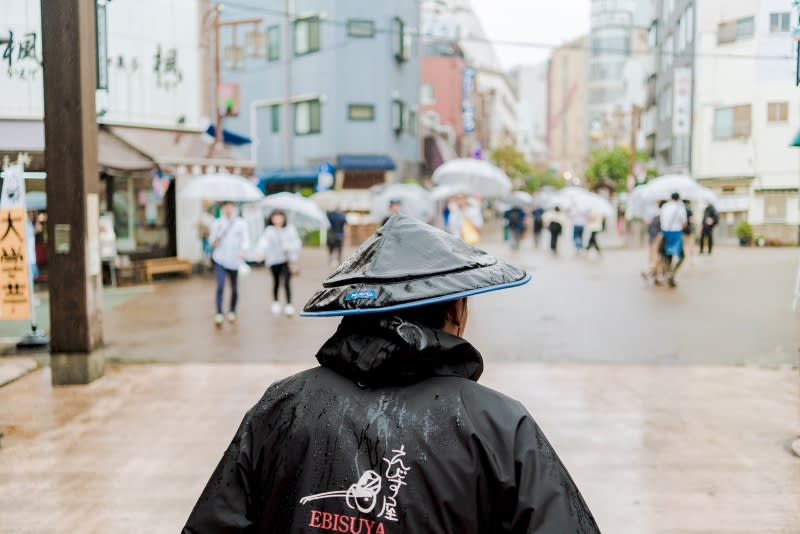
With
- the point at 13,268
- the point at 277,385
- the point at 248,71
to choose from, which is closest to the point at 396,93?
the point at 248,71

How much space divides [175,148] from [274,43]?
69.3 feet

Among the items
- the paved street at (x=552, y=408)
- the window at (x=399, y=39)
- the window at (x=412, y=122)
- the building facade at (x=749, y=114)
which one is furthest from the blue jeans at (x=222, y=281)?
the window at (x=412, y=122)

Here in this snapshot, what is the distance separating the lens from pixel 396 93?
3912 centimetres

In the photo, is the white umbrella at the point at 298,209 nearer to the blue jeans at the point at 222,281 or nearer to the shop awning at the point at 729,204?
the blue jeans at the point at 222,281

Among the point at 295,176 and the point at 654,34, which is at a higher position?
the point at 654,34

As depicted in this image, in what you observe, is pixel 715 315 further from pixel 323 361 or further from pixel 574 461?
pixel 323 361

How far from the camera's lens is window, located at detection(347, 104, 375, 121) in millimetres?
37719

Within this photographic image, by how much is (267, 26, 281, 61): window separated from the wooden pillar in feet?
105

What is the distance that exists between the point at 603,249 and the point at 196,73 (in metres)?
15.7

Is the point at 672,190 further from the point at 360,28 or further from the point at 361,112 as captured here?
the point at 360,28

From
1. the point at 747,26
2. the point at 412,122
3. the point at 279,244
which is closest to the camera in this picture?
the point at 747,26

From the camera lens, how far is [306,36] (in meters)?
37.7

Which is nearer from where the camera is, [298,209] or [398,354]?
[398,354]

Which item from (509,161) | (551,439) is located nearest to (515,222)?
(551,439)
